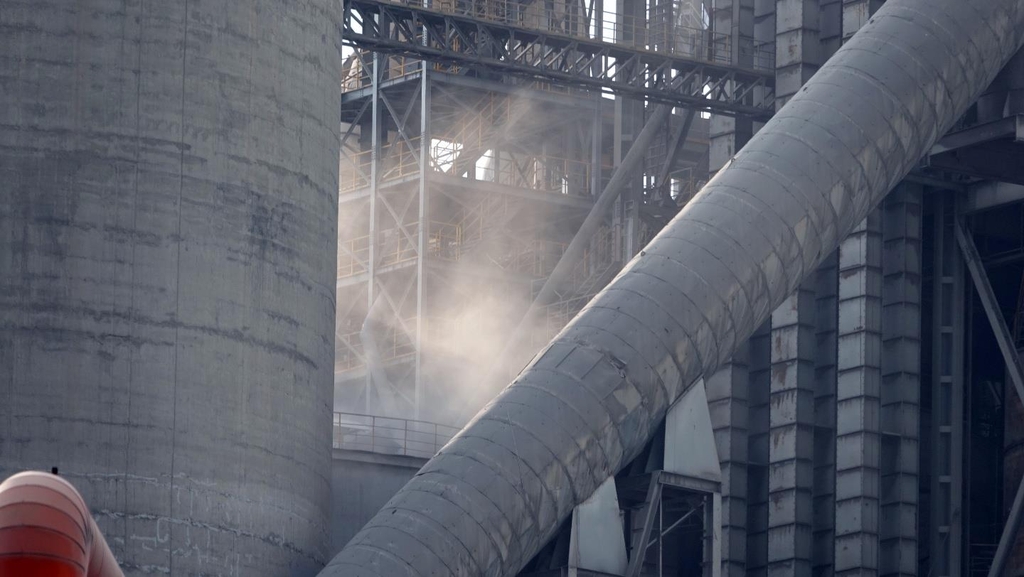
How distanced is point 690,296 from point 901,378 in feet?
40.7

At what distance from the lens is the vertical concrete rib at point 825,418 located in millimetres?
36719

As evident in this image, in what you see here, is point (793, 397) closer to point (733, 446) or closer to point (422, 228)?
point (733, 446)

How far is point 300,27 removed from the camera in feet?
74.0

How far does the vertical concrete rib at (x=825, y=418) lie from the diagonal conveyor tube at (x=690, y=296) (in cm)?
861

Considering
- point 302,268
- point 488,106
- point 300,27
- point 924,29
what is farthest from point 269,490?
point 488,106

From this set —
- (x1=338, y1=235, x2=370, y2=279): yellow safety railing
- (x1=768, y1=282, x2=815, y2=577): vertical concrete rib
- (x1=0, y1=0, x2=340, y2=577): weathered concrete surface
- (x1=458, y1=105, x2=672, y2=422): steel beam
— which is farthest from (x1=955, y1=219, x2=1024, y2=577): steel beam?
(x1=0, y1=0, x2=340, y2=577): weathered concrete surface

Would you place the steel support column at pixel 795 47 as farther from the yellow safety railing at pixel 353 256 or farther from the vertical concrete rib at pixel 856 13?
the yellow safety railing at pixel 353 256

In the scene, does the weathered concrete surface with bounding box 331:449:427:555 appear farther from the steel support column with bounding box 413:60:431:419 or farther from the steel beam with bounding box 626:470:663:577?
the steel support column with bounding box 413:60:431:419

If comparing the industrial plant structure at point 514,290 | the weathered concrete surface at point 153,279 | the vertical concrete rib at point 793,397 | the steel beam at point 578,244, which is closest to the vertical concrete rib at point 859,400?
the industrial plant structure at point 514,290

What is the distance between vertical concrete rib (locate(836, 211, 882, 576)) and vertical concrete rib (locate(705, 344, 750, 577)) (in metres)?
2.12

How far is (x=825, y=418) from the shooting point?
37531 mm

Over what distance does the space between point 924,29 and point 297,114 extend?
37.0 ft

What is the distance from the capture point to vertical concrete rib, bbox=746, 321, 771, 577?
3741cm

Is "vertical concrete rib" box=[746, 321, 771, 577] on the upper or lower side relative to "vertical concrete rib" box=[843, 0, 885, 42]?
lower
